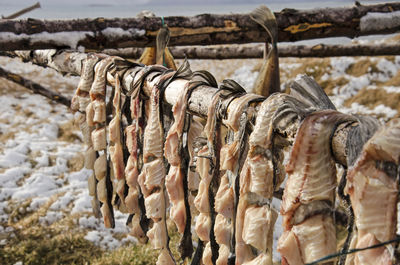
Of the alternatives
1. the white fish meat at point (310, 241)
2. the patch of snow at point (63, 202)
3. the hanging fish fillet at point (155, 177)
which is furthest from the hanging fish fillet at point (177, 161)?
the patch of snow at point (63, 202)

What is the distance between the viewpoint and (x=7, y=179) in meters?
5.94

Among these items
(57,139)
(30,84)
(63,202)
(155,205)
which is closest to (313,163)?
(155,205)

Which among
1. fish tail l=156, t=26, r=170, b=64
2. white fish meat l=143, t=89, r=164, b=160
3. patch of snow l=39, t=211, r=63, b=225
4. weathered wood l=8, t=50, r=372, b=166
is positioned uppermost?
fish tail l=156, t=26, r=170, b=64

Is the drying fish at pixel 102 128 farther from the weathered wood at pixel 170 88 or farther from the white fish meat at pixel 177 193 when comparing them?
the white fish meat at pixel 177 193

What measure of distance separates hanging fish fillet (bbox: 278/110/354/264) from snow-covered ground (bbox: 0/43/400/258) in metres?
4.00

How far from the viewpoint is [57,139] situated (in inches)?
308

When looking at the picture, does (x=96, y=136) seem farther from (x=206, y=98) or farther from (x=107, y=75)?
(x=206, y=98)

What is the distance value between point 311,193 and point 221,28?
69.3 inches

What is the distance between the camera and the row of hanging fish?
0.76 metres

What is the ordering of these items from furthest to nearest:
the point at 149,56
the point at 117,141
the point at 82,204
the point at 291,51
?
the point at 82,204, the point at 291,51, the point at 149,56, the point at 117,141

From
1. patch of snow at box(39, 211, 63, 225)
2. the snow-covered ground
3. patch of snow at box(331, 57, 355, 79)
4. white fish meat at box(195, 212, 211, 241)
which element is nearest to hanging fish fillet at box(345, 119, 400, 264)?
white fish meat at box(195, 212, 211, 241)

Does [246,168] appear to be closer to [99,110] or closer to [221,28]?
[99,110]

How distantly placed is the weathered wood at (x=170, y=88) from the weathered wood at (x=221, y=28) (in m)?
0.13

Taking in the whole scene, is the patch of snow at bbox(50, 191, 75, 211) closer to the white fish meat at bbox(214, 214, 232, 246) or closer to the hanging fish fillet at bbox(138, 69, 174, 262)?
the hanging fish fillet at bbox(138, 69, 174, 262)
